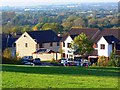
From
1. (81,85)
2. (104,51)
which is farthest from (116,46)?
(81,85)

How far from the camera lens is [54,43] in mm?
56688

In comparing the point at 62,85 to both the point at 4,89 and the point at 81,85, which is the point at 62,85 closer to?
the point at 81,85

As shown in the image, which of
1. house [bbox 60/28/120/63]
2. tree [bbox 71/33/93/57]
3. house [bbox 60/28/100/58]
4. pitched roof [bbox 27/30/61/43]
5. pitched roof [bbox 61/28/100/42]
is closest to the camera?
tree [bbox 71/33/93/57]

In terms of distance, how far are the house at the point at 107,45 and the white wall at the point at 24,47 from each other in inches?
451

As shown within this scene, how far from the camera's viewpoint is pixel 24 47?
5672 cm

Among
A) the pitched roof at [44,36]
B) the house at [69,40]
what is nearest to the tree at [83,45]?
the house at [69,40]

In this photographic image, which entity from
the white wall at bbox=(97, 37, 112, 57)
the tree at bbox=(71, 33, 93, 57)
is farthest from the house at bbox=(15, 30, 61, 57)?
the tree at bbox=(71, 33, 93, 57)

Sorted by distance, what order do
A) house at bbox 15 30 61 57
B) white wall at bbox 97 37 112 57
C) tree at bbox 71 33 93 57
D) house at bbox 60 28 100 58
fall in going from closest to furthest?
tree at bbox 71 33 93 57 < white wall at bbox 97 37 112 57 < house at bbox 60 28 100 58 < house at bbox 15 30 61 57

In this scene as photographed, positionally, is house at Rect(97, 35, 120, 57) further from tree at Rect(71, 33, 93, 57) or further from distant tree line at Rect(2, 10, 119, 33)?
distant tree line at Rect(2, 10, 119, 33)

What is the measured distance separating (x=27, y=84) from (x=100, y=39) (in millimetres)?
35355

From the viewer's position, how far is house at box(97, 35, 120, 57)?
45.9 meters

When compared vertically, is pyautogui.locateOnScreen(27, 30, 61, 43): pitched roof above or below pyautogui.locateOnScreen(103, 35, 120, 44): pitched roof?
above

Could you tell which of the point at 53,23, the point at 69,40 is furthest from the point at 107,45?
the point at 53,23

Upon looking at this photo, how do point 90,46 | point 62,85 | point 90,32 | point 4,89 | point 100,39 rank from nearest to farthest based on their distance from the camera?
point 4,89 → point 62,85 → point 90,46 → point 100,39 → point 90,32
